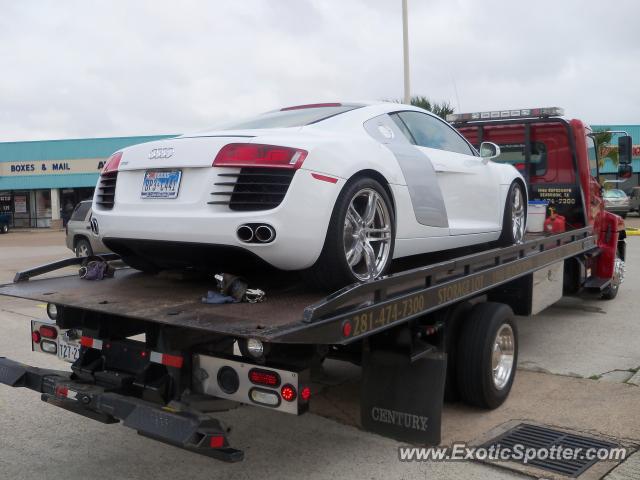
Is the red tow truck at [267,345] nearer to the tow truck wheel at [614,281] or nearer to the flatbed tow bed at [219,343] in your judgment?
the flatbed tow bed at [219,343]

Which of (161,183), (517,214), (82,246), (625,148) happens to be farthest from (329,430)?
(82,246)

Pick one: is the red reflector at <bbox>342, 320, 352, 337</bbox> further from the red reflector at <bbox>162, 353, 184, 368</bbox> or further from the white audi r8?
the red reflector at <bbox>162, 353, 184, 368</bbox>

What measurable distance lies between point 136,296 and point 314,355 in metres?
1.20

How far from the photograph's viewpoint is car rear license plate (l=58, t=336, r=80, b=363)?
12.7 ft

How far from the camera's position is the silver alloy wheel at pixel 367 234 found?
12.4 ft

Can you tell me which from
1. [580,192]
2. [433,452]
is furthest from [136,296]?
[580,192]

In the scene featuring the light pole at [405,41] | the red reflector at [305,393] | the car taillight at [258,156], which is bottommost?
the red reflector at [305,393]

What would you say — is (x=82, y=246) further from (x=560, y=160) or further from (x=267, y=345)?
(x=267, y=345)

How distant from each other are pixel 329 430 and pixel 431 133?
7.80 feet

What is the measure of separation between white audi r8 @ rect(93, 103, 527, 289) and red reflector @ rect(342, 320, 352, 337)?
0.56 meters

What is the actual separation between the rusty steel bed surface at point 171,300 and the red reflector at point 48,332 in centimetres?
24

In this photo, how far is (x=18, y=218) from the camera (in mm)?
39281

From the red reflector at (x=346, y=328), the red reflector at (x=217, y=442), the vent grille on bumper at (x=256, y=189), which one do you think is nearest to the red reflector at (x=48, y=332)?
the vent grille on bumper at (x=256, y=189)

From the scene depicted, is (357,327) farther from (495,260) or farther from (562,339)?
(562,339)
